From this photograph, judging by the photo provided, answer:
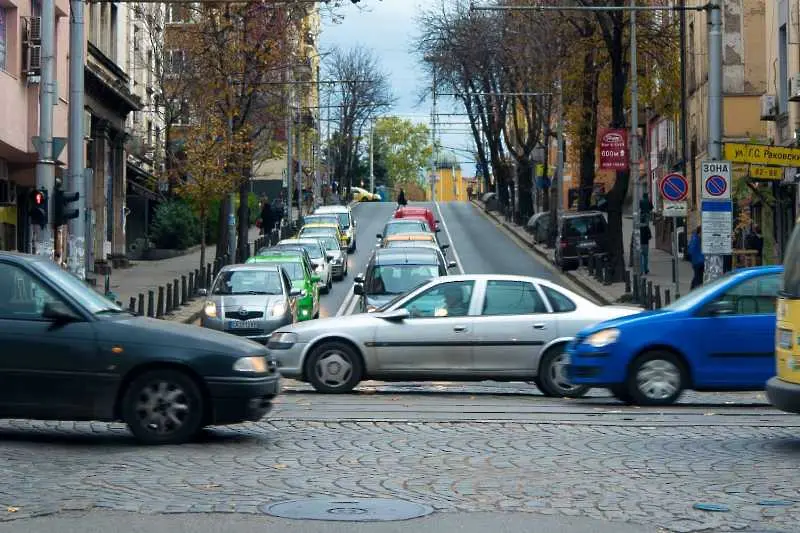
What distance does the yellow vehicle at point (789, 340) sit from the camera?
35.8 feet

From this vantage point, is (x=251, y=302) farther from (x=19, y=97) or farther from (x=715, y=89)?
(x=715, y=89)

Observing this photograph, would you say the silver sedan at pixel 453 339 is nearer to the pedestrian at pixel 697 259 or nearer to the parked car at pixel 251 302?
the parked car at pixel 251 302

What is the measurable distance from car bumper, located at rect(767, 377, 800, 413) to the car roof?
17465 millimetres

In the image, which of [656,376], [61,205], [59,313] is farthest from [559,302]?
[61,205]

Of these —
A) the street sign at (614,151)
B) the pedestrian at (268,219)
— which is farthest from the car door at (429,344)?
the pedestrian at (268,219)

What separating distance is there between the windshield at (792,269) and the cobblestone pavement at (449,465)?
1335 mm

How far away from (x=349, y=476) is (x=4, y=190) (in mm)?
23904

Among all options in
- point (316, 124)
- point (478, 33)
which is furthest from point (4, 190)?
point (316, 124)

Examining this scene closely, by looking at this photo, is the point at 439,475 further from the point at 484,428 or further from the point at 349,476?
the point at 484,428

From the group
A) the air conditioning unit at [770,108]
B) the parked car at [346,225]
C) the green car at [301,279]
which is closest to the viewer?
the green car at [301,279]

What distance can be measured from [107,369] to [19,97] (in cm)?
2006

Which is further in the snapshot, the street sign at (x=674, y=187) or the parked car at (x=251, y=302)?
the street sign at (x=674, y=187)

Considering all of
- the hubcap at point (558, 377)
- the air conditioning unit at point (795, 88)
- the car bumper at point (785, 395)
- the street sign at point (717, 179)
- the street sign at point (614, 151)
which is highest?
the air conditioning unit at point (795, 88)

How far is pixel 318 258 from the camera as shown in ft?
139
